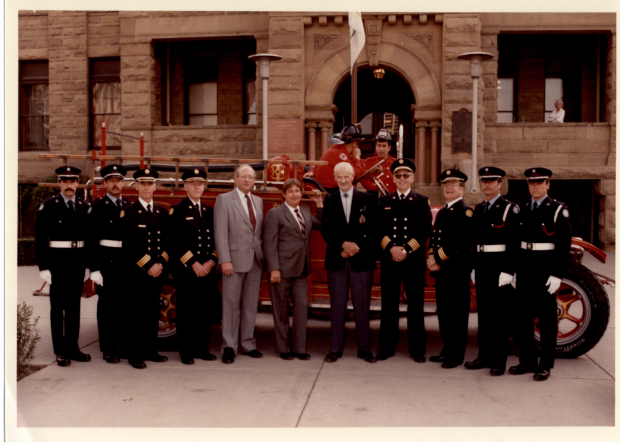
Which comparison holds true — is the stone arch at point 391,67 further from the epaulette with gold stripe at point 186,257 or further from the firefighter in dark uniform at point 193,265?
the epaulette with gold stripe at point 186,257

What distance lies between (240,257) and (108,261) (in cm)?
125

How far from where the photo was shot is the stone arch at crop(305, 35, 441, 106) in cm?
1503

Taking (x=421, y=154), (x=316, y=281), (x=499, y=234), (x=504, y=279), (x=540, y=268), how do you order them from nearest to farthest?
(x=540, y=268) < (x=504, y=279) < (x=499, y=234) < (x=316, y=281) < (x=421, y=154)

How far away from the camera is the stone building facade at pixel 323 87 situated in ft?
49.3

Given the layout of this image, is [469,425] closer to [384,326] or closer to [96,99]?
[384,326]

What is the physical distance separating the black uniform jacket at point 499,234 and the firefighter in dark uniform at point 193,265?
8.35ft

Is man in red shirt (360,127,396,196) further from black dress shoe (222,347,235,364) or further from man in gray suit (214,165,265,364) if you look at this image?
black dress shoe (222,347,235,364)

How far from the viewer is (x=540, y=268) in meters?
5.44

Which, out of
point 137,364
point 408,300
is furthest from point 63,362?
point 408,300

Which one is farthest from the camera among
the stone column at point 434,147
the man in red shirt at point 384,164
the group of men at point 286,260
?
the stone column at point 434,147

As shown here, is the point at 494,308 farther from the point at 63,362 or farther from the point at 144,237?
the point at 63,362

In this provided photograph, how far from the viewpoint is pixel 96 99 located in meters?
17.8

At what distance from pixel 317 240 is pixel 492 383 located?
237 cm

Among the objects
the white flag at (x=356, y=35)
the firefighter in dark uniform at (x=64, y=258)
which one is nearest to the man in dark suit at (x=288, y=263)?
the firefighter in dark uniform at (x=64, y=258)
